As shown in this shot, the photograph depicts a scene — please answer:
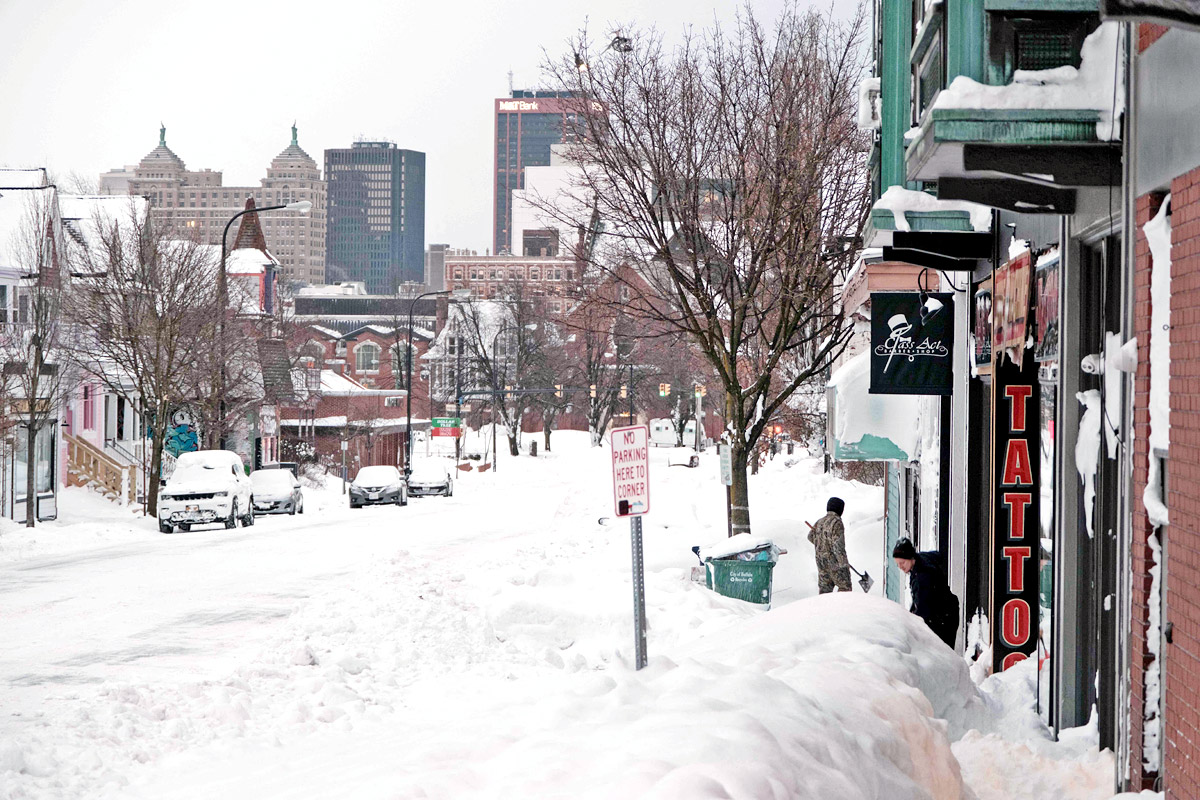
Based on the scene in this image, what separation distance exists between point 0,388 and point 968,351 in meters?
23.0

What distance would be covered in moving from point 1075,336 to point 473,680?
21.7ft

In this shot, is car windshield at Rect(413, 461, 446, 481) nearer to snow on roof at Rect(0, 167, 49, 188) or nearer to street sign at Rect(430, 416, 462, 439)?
street sign at Rect(430, 416, 462, 439)

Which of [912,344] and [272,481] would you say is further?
[272,481]

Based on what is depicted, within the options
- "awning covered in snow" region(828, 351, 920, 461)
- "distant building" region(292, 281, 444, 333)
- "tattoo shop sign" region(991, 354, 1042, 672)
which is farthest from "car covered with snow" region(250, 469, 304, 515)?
"distant building" region(292, 281, 444, 333)

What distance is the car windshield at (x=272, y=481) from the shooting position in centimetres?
3878

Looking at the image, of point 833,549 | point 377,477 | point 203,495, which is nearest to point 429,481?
point 377,477

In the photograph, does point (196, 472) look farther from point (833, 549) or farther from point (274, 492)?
point (833, 549)

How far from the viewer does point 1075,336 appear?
866cm

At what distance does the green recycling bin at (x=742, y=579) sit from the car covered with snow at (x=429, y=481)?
109 feet

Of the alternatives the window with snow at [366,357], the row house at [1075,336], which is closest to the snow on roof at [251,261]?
the row house at [1075,336]

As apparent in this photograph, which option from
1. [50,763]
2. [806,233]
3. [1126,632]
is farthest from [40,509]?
[1126,632]

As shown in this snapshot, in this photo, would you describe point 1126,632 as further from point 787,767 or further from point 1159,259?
point 787,767

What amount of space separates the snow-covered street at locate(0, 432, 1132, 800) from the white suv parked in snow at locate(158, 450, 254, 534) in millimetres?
3853

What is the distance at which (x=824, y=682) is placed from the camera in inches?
234
